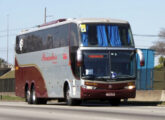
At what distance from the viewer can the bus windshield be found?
96.8ft

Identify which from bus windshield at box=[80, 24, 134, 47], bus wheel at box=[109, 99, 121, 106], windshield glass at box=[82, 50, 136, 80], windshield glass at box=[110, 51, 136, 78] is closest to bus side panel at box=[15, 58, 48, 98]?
bus wheel at box=[109, 99, 121, 106]

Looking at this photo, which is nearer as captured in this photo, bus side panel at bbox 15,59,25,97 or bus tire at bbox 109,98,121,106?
bus tire at bbox 109,98,121,106

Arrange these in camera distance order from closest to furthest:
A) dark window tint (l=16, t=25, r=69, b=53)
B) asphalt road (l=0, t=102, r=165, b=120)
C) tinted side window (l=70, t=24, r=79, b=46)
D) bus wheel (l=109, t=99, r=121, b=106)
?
asphalt road (l=0, t=102, r=165, b=120), tinted side window (l=70, t=24, r=79, b=46), bus wheel (l=109, t=99, r=121, b=106), dark window tint (l=16, t=25, r=69, b=53)

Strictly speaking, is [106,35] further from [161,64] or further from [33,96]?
[161,64]

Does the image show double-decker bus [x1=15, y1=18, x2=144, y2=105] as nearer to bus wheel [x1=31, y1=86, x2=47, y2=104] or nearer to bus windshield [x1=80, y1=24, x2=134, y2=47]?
bus windshield [x1=80, y1=24, x2=134, y2=47]

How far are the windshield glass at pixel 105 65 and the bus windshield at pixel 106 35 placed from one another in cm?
46

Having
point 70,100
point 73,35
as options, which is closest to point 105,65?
point 73,35

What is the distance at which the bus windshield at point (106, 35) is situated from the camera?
29.5m

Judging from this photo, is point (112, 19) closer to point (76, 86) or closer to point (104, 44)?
point (104, 44)

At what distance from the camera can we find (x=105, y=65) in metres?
29.4

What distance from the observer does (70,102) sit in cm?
3106

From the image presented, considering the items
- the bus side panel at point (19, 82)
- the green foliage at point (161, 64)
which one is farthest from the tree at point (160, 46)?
the bus side panel at point (19, 82)

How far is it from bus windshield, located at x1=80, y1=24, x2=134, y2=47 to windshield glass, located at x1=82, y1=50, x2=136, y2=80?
1.49 feet

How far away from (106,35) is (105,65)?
4.92 feet
